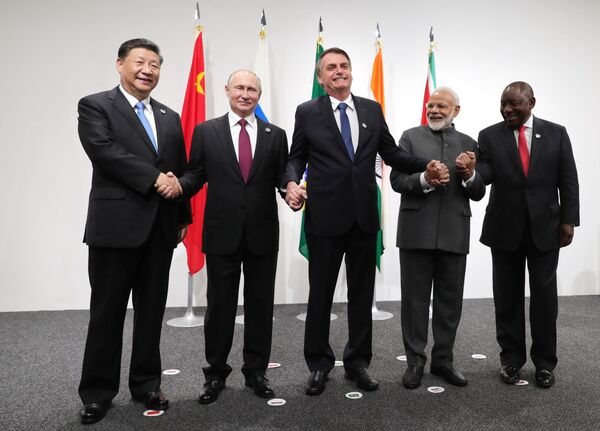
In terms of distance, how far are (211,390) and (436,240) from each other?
1.39 meters

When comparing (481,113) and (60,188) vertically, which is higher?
(481,113)

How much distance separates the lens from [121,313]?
2.54 metres

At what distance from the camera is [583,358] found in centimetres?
345

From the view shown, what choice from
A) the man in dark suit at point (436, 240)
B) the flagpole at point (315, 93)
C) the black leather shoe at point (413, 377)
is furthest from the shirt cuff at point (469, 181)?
the flagpole at point (315, 93)

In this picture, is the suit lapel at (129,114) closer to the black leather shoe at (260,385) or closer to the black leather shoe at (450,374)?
the black leather shoe at (260,385)

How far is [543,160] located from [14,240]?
439 cm

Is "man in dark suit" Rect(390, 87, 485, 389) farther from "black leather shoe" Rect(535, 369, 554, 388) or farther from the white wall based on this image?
the white wall

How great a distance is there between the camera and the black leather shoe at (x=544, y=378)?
2867 millimetres

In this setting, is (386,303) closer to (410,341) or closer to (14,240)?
(410,341)

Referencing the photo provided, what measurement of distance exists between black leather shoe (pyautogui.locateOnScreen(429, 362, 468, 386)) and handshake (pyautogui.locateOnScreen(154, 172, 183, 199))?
170 centimetres

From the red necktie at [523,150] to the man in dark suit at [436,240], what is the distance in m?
0.26

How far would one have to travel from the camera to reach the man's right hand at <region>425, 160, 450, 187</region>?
2.73 metres

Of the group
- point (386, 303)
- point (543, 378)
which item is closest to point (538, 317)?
point (543, 378)

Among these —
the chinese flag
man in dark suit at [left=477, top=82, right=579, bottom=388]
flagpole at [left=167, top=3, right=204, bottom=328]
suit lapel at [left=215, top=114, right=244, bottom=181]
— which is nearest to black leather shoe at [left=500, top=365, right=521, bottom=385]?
man in dark suit at [left=477, top=82, right=579, bottom=388]
